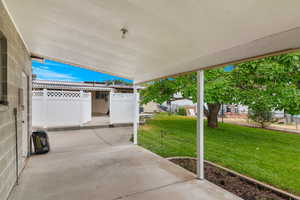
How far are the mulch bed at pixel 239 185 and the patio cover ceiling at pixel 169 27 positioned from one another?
2186 mm

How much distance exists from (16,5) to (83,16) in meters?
0.99

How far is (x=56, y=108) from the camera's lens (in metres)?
7.84

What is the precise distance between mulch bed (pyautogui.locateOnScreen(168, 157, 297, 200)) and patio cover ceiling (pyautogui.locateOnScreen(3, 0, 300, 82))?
2186 mm

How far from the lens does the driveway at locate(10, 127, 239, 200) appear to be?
2.40 meters

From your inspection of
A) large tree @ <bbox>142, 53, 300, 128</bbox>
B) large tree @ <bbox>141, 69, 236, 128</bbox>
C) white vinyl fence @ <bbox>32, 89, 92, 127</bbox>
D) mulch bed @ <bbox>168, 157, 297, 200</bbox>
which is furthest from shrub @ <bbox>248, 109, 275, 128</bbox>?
white vinyl fence @ <bbox>32, 89, 92, 127</bbox>

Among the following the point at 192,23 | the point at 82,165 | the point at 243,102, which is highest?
the point at 192,23

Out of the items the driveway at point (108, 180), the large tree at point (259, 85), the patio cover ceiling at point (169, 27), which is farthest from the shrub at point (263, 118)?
the patio cover ceiling at point (169, 27)

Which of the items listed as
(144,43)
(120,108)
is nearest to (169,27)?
(144,43)

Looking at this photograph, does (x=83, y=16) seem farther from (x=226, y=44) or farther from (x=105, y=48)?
(x=226, y=44)

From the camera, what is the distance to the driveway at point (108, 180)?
2.40m

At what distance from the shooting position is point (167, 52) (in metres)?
2.99

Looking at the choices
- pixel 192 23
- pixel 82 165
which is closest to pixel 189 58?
pixel 192 23

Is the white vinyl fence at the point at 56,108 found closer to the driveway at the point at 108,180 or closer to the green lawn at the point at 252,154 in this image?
the driveway at the point at 108,180

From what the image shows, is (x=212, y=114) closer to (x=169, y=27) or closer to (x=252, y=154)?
(x=252, y=154)
